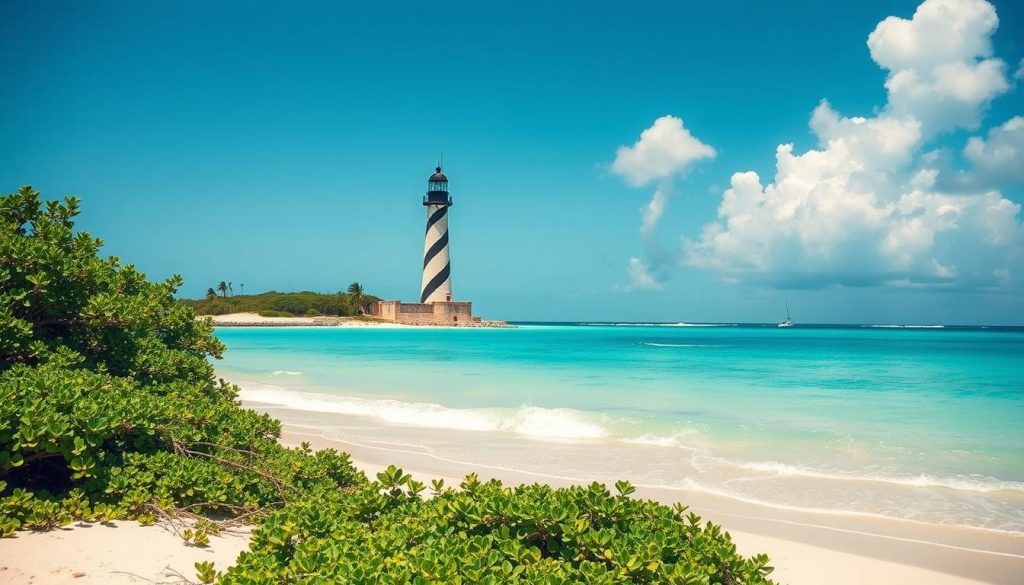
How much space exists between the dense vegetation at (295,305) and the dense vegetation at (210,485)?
10154 centimetres

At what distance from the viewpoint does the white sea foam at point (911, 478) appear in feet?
26.8

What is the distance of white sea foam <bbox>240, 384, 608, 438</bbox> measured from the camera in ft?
41.8

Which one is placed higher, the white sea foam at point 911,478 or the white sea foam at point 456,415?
the white sea foam at point 911,478

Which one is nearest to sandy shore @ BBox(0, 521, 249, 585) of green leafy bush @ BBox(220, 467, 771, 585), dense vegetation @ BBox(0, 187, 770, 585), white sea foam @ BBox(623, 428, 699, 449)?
dense vegetation @ BBox(0, 187, 770, 585)

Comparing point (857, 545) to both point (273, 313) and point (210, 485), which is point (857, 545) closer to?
point (210, 485)

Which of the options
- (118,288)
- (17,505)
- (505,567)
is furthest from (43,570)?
(118,288)

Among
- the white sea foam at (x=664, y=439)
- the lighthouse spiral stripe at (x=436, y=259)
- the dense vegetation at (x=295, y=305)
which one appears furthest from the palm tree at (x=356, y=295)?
the white sea foam at (x=664, y=439)

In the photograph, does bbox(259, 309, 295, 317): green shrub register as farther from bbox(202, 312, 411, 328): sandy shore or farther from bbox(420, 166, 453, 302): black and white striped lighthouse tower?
bbox(420, 166, 453, 302): black and white striped lighthouse tower

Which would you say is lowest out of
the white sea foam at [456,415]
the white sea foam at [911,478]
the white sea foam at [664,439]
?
the white sea foam at [456,415]

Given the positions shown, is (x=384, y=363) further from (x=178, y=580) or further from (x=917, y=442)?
(x=178, y=580)

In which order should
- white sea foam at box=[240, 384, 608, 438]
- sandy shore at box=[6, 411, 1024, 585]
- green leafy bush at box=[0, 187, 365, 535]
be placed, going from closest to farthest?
sandy shore at box=[6, 411, 1024, 585] → green leafy bush at box=[0, 187, 365, 535] → white sea foam at box=[240, 384, 608, 438]

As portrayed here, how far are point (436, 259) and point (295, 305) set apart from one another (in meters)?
43.0

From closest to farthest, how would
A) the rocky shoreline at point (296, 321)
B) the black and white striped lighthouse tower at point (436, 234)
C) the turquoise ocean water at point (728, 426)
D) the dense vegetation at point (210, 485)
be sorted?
the dense vegetation at point (210, 485)
the turquoise ocean water at point (728, 426)
the black and white striped lighthouse tower at point (436, 234)
the rocky shoreline at point (296, 321)

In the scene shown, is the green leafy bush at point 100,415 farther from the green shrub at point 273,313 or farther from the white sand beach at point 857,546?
the green shrub at point 273,313
